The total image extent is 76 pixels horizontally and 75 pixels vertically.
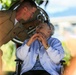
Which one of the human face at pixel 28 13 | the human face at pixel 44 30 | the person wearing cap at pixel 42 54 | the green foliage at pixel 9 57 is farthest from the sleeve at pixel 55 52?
the green foliage at pixel 9 57

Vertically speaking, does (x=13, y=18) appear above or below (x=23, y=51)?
above

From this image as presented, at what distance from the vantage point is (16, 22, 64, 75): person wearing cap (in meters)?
3.50

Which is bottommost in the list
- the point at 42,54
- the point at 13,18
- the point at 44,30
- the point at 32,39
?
the point at 42,54

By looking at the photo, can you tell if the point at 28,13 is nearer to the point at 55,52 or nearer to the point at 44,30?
the point at 44,30

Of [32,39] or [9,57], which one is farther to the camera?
[9,57]

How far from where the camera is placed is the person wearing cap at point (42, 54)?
3.50 m

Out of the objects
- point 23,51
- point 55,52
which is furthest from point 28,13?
point 55,52

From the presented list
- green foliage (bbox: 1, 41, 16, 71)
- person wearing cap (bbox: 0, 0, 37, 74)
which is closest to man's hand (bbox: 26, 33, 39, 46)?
person wearing cap (bbox: 0, 0, 37, 74)

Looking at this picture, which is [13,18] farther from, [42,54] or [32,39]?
[42,54]

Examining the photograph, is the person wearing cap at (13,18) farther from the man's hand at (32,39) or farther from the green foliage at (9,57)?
the man's hand at (32,39)

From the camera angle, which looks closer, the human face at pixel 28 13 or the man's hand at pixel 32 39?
the man's hand at pixel 32 39

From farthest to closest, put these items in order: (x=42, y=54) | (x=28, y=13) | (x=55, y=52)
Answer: (x=28, y=13)
(x=42, y=54)
(x=55, y=52)

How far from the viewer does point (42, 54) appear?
11.8 ft

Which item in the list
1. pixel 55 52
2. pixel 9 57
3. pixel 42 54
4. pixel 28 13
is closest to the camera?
pixel 55 52
